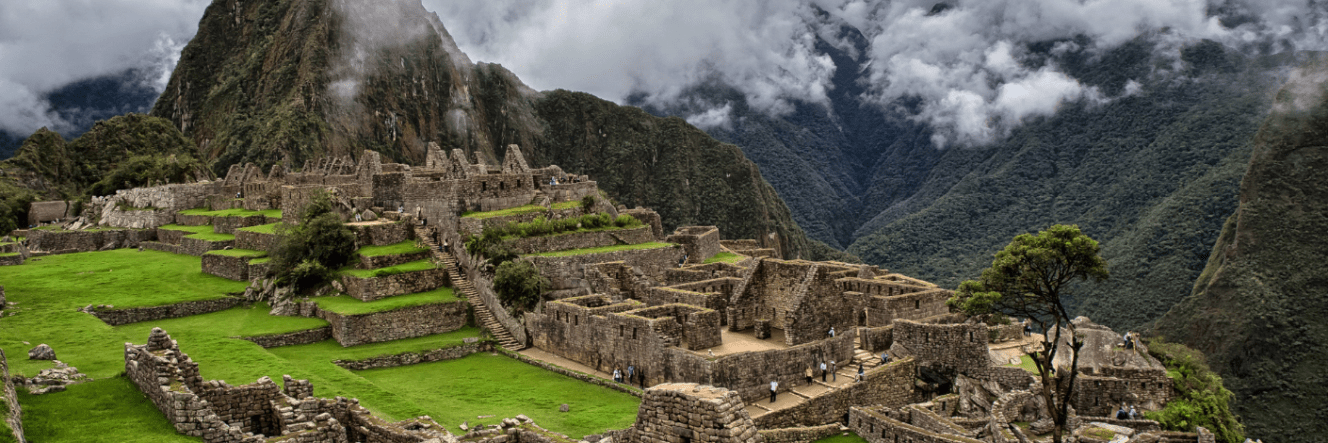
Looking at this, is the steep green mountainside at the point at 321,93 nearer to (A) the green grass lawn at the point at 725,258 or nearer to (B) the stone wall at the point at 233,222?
(A) the green grass lawn at the point at 725,258

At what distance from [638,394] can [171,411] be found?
35.4 feet

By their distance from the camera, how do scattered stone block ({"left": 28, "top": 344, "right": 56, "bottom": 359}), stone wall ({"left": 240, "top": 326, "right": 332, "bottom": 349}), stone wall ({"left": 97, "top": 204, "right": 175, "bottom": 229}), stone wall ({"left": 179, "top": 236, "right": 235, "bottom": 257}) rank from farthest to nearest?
stone wall ({"left": 97, "top": 204, "right": 175, "bottom": 229}) < stone wall ({"left": 179, "top": 236, "right": 235, "bottom": 257}) < stone wall ({"left": 240, "top": 326, "right": 332, "bottom": 349}) < scattered stone block ({"left": 28, "top": 344, "right": 56, "bottom": 359})

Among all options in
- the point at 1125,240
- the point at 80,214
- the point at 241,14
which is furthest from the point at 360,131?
the point at 1125,240

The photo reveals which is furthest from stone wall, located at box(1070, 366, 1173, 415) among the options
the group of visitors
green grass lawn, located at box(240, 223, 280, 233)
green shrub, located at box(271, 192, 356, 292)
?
green grass lawn, located at box(240, 223, 280, 233)

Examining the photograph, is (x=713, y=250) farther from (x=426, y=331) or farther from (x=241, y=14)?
(x=241, y=14)

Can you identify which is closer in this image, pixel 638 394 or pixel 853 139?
Result: pixel 638 394

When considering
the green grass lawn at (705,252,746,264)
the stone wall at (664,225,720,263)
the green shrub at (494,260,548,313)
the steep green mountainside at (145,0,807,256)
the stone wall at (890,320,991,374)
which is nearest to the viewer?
the stone wall at (890,320,991,374)

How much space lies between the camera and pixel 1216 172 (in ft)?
230

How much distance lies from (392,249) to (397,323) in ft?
16.3

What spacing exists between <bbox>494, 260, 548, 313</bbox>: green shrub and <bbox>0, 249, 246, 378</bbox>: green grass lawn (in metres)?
9.75

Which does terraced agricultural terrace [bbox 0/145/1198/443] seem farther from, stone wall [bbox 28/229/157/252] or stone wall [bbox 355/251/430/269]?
stone wall [bbox 28/229/157/252]

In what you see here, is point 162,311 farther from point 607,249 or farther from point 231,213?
point 231,213

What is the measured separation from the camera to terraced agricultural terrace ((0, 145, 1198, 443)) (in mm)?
12305

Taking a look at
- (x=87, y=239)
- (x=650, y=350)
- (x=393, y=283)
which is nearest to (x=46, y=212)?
(x=87, y=239)
